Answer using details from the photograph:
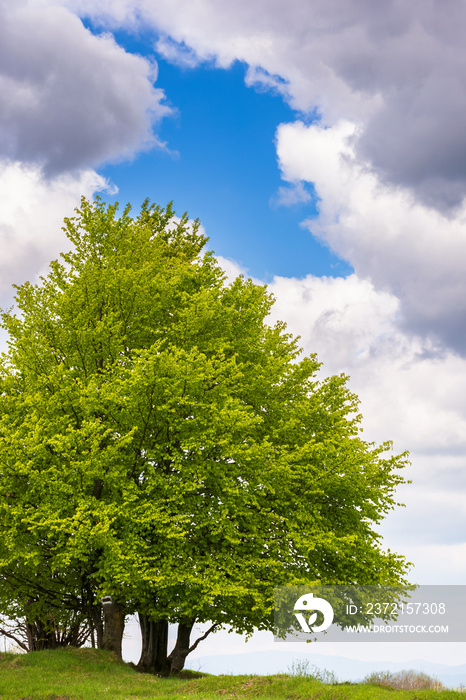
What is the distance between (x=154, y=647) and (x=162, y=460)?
806 cm

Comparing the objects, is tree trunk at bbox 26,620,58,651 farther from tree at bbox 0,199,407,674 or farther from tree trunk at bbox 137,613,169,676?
tree trunk at bbox 137,613,169,676

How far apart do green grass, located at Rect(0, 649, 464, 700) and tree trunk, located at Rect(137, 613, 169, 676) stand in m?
3.14

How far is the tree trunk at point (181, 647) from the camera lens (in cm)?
2058

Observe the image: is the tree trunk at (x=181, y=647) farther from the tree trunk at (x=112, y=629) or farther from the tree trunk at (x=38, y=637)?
the tree trunk at (x=38, y=637)

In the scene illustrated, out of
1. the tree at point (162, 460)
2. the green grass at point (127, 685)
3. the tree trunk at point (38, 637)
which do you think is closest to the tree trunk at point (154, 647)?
the tree at point (162, 460)

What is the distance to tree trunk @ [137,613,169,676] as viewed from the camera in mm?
21859

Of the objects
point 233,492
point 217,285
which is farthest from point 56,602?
point 217,285

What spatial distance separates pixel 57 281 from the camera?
2386 centimetres

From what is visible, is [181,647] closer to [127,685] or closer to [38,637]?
[127,685]

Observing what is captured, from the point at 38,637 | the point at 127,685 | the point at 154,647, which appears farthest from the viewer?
the point at 38,637

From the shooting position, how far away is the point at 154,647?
2220cm

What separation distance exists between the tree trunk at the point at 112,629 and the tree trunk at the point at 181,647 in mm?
2087

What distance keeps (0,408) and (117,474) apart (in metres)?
6.43

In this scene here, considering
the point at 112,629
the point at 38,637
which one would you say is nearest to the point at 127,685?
the point at 112,629
